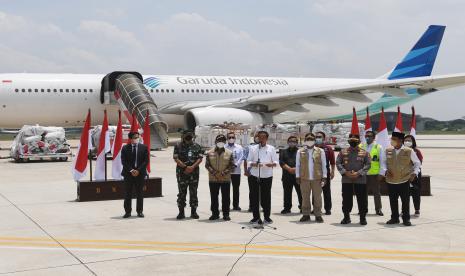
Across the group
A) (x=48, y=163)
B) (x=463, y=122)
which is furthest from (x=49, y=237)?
(x=463, y=122)

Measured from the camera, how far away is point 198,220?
8336 millimetres

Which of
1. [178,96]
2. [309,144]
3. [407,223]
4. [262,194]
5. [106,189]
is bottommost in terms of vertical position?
[407,223]

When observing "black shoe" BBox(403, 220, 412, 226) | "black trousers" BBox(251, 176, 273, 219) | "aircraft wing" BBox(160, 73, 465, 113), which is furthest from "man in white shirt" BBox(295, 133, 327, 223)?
"aircraft wing" BBox(160, 73, 465, 113)

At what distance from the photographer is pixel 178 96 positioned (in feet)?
89.8

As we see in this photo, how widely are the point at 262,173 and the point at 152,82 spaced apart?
64.5 feet

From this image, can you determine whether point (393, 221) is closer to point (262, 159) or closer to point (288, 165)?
point (288, 165)

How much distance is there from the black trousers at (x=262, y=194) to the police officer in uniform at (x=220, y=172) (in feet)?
1.50

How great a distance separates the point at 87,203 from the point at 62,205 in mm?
500

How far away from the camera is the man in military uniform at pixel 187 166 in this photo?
8398 mm

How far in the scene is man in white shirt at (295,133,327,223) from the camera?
27.0 ft

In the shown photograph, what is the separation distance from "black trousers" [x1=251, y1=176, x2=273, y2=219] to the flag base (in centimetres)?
287

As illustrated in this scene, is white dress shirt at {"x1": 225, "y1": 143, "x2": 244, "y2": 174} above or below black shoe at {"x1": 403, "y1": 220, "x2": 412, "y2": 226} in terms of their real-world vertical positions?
above

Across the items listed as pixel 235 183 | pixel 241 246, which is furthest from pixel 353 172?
pixel 241 246

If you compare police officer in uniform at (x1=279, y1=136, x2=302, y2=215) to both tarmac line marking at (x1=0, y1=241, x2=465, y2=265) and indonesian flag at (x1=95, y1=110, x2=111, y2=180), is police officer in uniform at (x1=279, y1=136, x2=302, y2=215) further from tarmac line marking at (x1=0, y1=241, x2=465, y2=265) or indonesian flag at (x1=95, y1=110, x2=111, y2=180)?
indonesian flag at (x1=95, y1=110, x2=111, y2=180)
